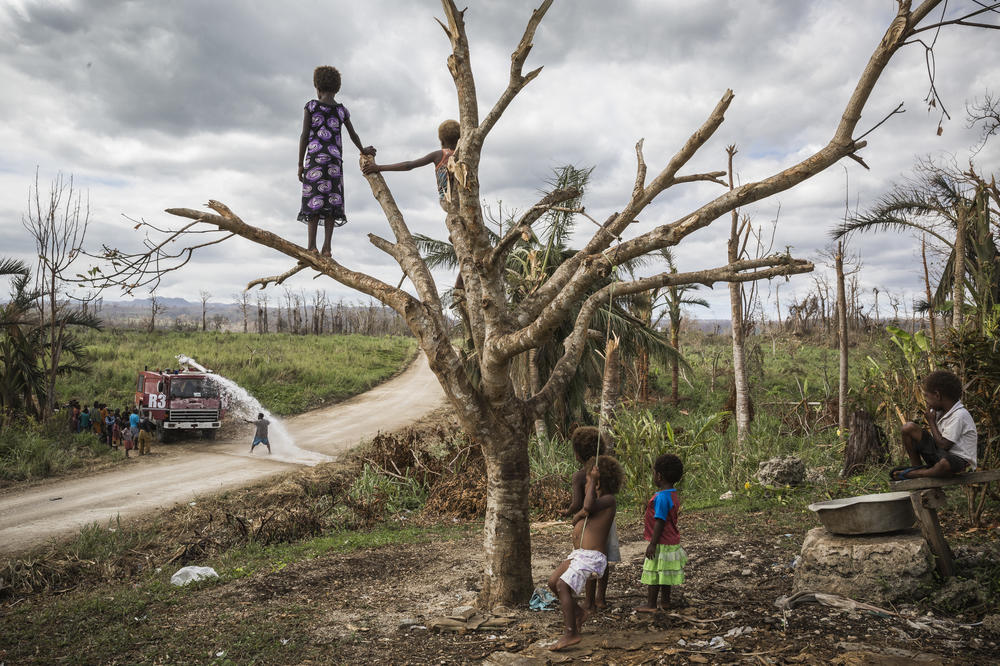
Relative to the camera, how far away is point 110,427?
54.9ft

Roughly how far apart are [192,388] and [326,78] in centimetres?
1586

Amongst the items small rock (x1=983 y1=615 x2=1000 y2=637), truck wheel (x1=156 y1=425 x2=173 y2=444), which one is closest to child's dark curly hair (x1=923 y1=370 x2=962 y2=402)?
small rock (x1=983 y1=615 x2=1000 y2=637)

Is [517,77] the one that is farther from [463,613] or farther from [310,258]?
[463,613]

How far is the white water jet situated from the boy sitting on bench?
13362mm

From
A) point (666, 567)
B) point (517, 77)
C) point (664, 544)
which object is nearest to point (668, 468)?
point (664, 544)

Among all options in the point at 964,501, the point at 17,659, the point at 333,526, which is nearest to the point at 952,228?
the point at 964,501

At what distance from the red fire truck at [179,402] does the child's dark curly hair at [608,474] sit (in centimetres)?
1704

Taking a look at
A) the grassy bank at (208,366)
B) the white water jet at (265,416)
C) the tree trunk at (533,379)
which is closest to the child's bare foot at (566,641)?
the tree trunk at (533,379)

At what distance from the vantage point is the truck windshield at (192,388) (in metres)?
18.4

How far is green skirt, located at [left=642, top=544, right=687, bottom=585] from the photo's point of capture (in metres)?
4.54

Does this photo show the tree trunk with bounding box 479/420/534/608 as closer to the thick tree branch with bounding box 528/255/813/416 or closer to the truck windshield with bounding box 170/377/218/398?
the thick tree branch with bounding box 528/255/813/416

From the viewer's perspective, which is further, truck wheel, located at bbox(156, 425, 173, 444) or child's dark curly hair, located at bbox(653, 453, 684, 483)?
truck wheel, located at bbox(156, 425, 173, 444)

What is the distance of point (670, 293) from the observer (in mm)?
18062

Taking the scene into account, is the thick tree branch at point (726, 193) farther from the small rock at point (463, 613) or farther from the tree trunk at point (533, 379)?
the tree trunk at point (533, 379)
